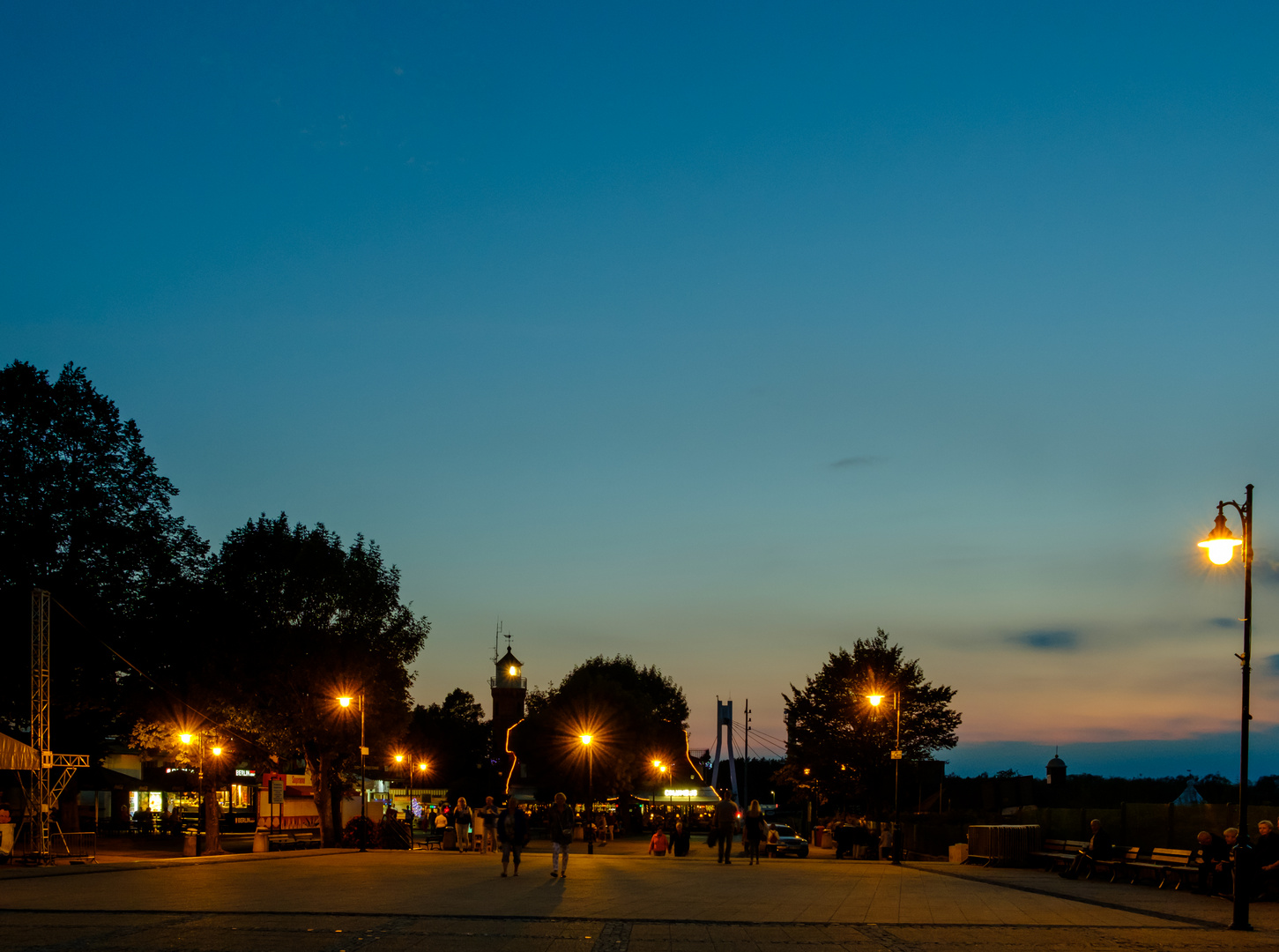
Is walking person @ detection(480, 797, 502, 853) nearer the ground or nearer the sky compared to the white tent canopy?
nearer the ground

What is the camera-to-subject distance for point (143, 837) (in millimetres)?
42938

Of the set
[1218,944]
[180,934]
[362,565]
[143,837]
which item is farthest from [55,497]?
[1218,944]

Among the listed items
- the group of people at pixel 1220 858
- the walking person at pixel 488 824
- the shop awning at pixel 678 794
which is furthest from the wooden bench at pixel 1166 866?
the shop awning at pixel 678 794

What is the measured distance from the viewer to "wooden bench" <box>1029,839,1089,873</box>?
28016mm

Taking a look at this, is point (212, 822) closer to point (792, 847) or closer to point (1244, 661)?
point (792, 847)

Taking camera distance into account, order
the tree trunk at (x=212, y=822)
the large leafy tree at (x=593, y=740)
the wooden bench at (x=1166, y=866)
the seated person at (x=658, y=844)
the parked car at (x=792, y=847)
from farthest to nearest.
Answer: the large leafy tree at (x=593, y=740) → the parked car at (x=792, y=847) → the seated person at (x=658, y=844) → the tree trunk at (x=212, y=822) → the wooden bench at (x=1166, y=866)

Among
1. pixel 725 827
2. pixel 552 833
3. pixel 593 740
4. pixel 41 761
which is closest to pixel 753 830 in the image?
pixel 725 827

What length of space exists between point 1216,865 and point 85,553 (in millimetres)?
32152

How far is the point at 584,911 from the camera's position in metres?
15.7

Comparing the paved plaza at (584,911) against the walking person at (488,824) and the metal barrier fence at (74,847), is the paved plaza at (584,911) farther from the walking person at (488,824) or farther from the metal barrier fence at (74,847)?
the walking person at (488,824)

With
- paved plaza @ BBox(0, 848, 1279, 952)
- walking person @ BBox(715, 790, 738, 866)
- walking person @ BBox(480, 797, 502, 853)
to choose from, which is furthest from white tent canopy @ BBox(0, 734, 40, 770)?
walking person @ BBox(715, 790, 738, 866)

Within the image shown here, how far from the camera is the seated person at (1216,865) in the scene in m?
19.6

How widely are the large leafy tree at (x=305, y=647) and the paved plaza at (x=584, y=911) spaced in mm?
14004

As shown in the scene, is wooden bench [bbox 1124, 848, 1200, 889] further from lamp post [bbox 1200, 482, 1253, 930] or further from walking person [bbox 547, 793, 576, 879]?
walking person [bbox 547, 793, 576, 879]
